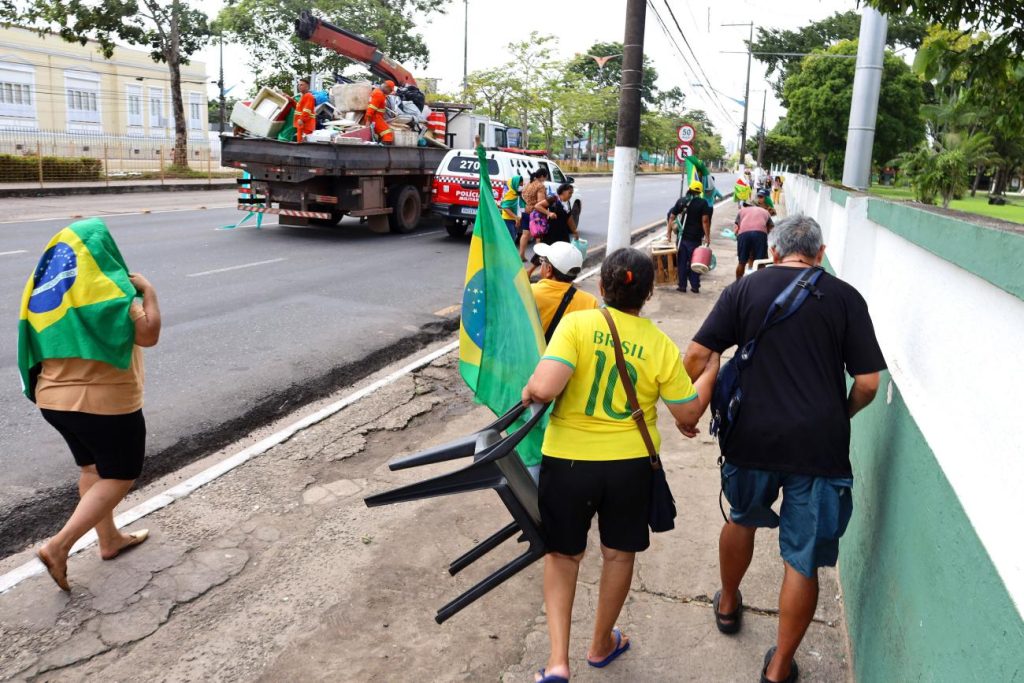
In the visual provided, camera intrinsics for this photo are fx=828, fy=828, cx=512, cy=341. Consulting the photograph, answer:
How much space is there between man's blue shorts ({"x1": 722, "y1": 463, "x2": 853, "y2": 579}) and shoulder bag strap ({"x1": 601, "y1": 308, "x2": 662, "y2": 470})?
419 mm

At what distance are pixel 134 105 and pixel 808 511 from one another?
6200 centimetres

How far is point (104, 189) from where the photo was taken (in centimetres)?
2555

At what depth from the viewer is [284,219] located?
1722 centimetres

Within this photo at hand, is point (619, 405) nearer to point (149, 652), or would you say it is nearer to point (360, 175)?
point (149, 652)

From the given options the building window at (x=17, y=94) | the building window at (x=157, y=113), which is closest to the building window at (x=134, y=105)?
the building window at (x=157, y=113)

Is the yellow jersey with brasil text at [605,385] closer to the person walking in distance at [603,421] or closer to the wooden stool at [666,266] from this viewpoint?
the person walking in distance at [603,421]

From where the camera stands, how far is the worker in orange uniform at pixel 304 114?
15.8 m

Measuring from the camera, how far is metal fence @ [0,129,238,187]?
82.8ft

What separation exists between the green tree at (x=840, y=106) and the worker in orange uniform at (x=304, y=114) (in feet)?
90.6

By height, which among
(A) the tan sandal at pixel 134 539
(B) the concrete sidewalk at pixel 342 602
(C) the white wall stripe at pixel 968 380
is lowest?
(B) the concrete sidewalk at pixel 342 602

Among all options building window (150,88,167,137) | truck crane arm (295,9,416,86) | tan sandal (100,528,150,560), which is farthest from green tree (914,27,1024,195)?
building window (150,88,167,137)

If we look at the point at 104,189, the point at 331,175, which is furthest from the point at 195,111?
the point at 331,175

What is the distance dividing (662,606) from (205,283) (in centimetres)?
846

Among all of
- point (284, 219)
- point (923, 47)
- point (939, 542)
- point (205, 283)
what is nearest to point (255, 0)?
point (284, 219)
